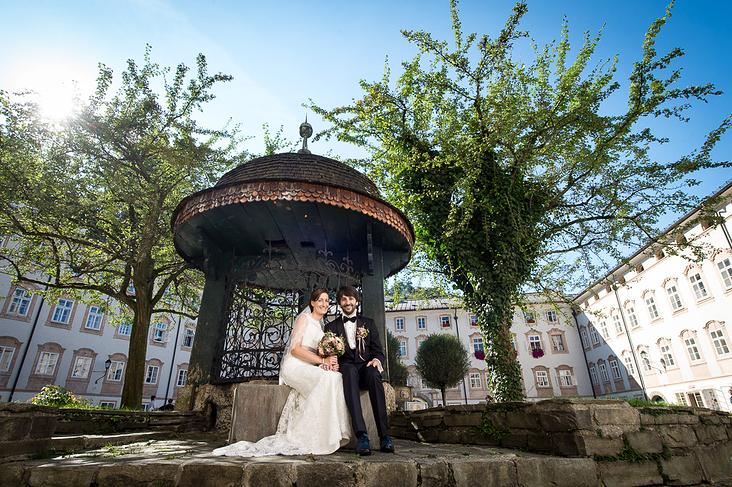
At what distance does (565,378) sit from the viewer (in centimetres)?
3444

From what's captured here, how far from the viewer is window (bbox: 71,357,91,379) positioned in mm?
24000

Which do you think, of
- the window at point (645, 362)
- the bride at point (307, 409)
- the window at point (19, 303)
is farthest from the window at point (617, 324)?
the window at point (19, 303)

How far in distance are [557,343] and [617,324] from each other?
784cm

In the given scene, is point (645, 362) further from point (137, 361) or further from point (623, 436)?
point (137, 361)

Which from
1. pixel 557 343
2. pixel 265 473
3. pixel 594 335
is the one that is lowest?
pixel 265 473

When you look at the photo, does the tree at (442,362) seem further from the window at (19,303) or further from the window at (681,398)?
the window at (19,303)

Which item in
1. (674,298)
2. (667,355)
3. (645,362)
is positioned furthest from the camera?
(645,362)

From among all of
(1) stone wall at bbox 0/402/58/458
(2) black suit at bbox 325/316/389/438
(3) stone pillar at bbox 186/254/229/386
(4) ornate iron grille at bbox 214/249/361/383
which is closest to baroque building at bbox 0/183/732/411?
(4) ornate iron grille at bbox 214/249/361/383

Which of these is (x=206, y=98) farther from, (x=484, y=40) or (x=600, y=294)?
(x=600, y=294)

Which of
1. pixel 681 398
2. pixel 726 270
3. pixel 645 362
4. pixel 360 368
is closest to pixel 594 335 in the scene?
pixel 645 362

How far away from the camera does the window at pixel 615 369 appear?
29.3 metres

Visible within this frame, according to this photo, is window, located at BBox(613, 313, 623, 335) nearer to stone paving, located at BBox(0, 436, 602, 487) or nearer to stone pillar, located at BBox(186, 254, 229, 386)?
stone pillar, located at BBox(186, 254, 229, 386)

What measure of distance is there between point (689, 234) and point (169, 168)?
26161 mm

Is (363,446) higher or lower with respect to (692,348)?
lower
